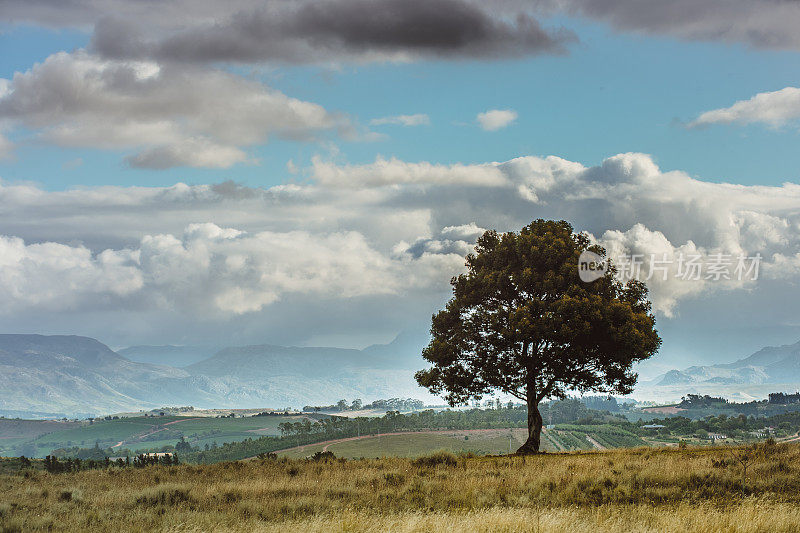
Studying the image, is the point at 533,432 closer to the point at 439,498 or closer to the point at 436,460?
the point at 436,460

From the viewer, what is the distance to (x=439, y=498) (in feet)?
73.2

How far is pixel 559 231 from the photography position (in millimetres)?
44781

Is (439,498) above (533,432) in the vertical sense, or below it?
above

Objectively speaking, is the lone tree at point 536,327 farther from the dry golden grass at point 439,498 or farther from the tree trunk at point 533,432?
the dry golden grass at point 439,498

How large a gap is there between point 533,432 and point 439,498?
2276cm

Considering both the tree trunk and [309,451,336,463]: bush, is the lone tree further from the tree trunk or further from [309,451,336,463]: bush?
[309,451,336,463]: bush

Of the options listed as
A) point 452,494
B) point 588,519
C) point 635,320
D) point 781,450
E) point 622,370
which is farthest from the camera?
point 622,370

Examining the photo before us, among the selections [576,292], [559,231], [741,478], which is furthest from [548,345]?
[741,478]

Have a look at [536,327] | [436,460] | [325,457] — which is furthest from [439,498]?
[536,327]

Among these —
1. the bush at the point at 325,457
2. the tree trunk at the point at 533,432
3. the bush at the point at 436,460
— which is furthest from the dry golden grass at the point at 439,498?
the tree trunk at the point at 533,432

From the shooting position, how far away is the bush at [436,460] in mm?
32438

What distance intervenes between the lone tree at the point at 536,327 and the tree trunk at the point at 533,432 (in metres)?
0.06

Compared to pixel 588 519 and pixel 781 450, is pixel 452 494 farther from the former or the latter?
pixel 781 450

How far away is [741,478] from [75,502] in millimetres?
22689
